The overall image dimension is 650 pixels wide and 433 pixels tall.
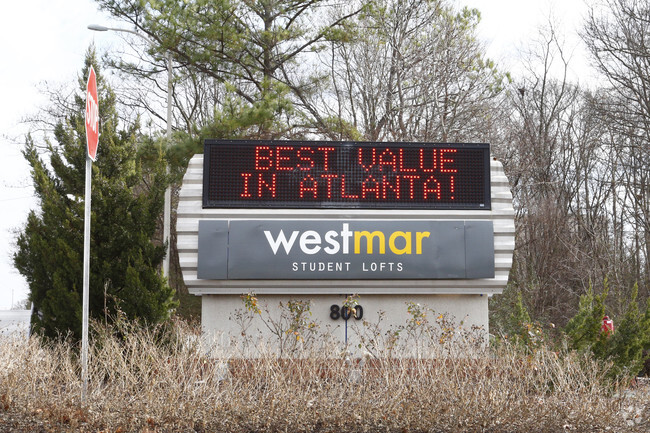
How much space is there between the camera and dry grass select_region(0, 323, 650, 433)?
747 centimetres

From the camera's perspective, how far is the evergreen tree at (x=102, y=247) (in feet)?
36.2

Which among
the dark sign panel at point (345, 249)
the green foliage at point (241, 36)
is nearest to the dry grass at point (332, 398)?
the dark sign panel at point (345, 249)

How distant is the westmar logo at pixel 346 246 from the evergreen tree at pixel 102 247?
2.28 m

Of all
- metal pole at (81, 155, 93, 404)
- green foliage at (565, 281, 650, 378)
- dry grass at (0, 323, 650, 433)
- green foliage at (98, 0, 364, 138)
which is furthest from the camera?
green foliage at (98, 0, 364, 138)

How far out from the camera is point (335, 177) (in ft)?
34.1

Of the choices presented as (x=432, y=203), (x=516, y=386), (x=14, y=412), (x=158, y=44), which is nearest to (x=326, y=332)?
(x=432, y=203)

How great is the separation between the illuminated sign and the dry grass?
7.50 feet

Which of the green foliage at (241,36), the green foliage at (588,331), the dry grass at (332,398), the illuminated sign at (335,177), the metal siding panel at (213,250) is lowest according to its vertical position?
the dry grass at (332,398)

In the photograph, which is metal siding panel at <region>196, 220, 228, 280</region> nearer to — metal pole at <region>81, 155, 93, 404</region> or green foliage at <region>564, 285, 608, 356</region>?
metal pole at <region>81, 155, 93, 404</region>

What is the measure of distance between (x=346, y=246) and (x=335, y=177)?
97 centimetres

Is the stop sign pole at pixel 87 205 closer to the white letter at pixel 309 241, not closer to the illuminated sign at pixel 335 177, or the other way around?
the illuminated sign at pixel 335 177

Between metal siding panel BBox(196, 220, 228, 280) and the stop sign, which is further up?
the stop sign

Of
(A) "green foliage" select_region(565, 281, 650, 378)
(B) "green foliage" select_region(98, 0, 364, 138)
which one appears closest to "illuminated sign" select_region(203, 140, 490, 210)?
(A) "green foliage" select_region(565, 281, 650, 378)

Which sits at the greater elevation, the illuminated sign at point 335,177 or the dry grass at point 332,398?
the illuminated sign at point 335,177
